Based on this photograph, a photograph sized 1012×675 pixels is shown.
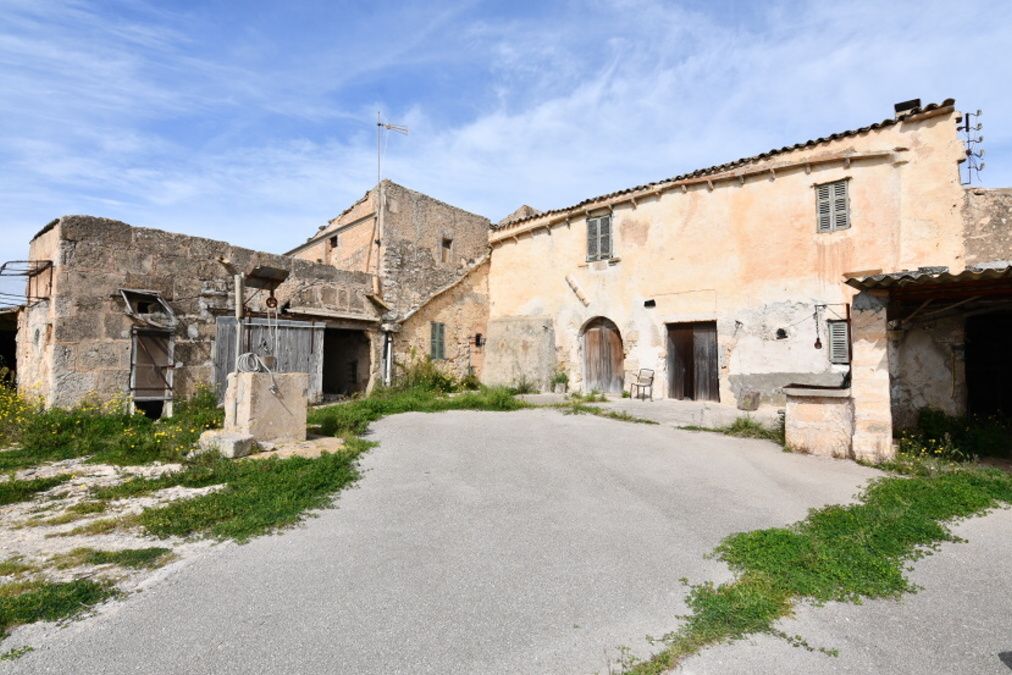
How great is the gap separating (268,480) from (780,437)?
748 cm

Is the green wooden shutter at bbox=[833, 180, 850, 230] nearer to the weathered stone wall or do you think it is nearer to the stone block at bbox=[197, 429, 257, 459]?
the weathered stone wall

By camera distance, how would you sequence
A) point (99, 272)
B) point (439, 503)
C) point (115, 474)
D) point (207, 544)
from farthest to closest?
point (99, 272) → point (115, 474) → point (439, 503) → point (207, 544)

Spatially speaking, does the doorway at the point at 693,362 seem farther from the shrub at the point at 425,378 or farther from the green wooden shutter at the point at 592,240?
the shrub at the point at 425,378

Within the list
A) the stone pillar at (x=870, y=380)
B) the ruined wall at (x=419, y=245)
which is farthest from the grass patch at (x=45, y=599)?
the ruined wall at (x=419, y=245)

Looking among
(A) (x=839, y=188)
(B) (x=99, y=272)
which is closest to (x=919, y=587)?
(A) (x=839, y=188)

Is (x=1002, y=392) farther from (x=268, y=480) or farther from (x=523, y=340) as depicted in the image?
(x=268, y=480)

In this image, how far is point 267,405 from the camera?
7164mm

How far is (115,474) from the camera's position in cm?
602

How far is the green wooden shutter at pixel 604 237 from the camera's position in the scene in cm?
1423

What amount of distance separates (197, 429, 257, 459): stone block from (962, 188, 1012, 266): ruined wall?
43.4 feet

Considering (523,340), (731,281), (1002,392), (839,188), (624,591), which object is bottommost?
(624,591)

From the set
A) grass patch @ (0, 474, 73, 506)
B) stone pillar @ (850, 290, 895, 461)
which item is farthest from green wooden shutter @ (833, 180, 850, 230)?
grass patch @ (0, 474, 73, 506)

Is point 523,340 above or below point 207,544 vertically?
above

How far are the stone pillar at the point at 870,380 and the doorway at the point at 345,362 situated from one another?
11.0m
